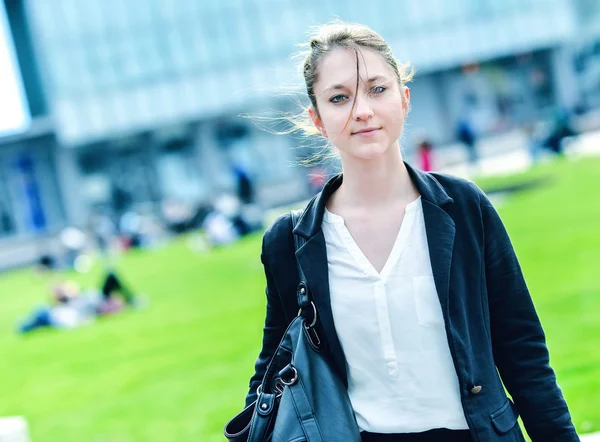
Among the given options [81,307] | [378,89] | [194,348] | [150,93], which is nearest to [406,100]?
[378,89]

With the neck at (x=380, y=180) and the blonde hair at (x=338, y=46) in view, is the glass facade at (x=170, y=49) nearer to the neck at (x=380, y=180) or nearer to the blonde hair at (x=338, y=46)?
the blonde hair at (x=338, y=46)

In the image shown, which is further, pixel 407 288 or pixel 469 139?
pixel 469 139

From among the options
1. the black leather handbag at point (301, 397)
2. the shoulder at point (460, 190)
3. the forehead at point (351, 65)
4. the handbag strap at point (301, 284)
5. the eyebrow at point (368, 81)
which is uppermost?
the forehead at point (351, 65)

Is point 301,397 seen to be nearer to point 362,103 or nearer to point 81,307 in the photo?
point 362,103

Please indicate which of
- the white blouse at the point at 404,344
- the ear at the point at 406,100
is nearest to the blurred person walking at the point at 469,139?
the ear at the point at 406,100

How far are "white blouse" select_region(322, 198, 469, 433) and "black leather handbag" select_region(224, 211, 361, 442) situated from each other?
Result: 0.09 meters

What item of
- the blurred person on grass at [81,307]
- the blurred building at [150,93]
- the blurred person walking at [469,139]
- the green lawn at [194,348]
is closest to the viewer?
the green lawn at [194,348]

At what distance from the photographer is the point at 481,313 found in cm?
209

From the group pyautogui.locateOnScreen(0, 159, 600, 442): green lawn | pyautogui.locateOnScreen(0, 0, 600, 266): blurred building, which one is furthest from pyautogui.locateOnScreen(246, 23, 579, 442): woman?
pyautogui.locateOnScreen(0, 0, 600, 266): blurred building

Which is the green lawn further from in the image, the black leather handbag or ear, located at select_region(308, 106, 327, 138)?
ear, located at select_region(308, 106, 327, 138)

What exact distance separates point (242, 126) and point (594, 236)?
33573 mm

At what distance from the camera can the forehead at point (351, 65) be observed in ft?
6.89

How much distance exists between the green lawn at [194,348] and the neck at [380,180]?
3.04m

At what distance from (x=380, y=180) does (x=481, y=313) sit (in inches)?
16.9
